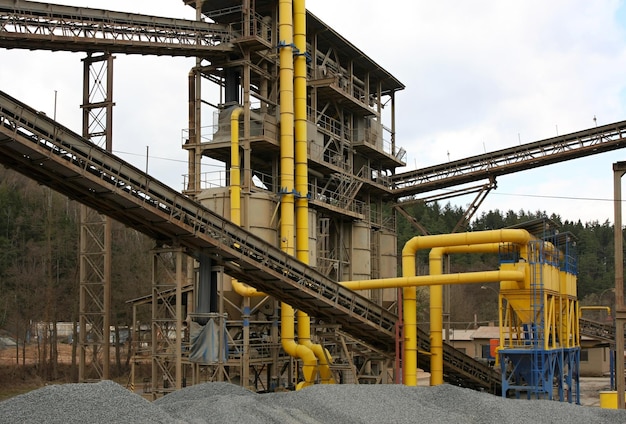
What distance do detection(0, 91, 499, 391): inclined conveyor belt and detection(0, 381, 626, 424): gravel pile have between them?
187 inches

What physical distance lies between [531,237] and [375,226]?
16823 millimetres

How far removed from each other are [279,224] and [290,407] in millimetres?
13135

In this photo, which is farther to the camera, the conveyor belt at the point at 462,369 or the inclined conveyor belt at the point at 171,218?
the conveyor belt at the point at 462,369

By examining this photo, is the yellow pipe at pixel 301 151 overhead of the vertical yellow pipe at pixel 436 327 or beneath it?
overhead

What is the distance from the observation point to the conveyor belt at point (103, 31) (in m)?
25.5

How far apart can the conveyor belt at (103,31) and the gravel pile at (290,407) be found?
13673 mm

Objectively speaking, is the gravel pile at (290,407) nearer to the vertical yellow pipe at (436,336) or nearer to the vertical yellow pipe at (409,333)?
the vertical yellow pipe at (409,333)

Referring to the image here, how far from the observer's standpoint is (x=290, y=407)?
18.3 meters

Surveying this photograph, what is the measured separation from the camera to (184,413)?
16.7 meters

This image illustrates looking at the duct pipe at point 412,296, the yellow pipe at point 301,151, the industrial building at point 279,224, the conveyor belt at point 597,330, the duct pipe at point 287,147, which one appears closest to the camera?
the industrial building at point 279,224

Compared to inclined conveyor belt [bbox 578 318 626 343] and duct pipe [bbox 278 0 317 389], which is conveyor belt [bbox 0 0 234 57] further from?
inclined conveyor belt [bbox 578 318 626 343]

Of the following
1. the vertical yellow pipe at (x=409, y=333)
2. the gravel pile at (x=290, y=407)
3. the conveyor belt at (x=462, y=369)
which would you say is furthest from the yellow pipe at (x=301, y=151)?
the gravel pile at (x=290, y=407)

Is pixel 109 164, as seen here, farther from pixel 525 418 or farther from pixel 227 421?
pixel 525 418

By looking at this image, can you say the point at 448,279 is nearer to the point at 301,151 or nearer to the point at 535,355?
the point at 535,355
